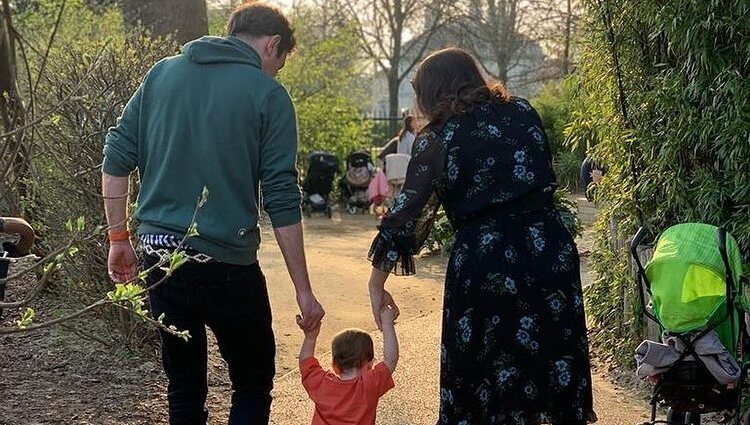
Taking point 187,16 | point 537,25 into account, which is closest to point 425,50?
point 537,25

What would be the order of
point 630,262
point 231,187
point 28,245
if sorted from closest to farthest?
point 231,187, point 28,245, point 630,262

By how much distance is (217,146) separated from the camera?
3.08 m

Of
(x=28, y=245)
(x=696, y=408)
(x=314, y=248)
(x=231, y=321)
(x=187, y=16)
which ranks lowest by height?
(x=314, y=248)

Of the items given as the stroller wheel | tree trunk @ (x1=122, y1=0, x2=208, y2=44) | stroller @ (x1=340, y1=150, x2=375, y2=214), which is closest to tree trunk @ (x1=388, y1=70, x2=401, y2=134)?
stroller @ (x1=340, y1=150, x2=375, y2=214)

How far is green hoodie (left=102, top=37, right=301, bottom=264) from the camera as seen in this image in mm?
3084

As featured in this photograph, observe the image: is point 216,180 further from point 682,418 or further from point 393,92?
point 393,92

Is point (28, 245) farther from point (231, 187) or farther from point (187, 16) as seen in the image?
point (187, 16)

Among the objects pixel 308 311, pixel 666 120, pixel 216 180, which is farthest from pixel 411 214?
pixel 666 120

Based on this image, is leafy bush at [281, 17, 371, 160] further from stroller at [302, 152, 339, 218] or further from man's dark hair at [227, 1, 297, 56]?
man's dark hair at [227, 1, 297, 56]

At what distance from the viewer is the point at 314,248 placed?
11023 mm

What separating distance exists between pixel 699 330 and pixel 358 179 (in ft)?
38.5

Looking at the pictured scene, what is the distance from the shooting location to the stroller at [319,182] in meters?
14.6

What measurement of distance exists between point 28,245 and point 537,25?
89.4 ft

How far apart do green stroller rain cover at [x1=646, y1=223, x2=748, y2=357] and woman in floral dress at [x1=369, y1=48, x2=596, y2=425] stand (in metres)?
0.47
